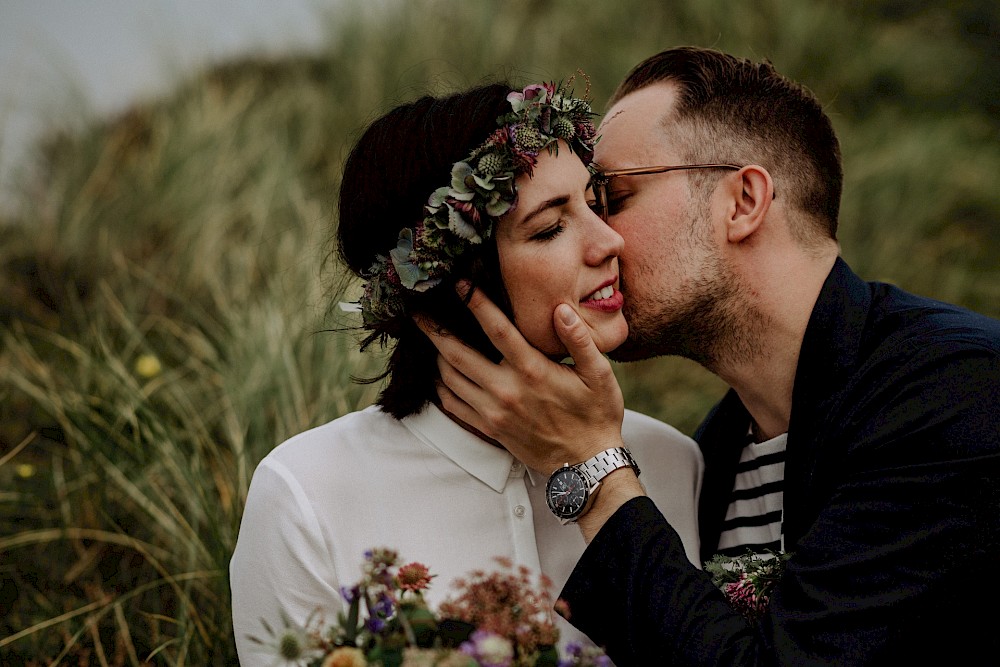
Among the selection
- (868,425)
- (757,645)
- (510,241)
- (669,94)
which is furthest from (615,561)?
(669,94)

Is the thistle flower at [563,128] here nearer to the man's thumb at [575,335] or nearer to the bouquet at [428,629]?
the man's thumb at [575,335]

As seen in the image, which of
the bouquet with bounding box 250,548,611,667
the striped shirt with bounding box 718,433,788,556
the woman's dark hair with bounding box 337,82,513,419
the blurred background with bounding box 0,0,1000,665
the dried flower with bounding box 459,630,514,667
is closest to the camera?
the dried flower with bounding box 459,630,514,667

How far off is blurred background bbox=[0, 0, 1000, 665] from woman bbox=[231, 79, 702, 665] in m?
0.77

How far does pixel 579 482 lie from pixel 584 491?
0.10ft

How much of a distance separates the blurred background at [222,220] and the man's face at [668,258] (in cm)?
91

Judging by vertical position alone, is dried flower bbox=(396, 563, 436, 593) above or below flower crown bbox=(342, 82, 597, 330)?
below

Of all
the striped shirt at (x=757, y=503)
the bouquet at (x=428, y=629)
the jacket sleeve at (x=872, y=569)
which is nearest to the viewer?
the bouquet at (x=428, y=629)

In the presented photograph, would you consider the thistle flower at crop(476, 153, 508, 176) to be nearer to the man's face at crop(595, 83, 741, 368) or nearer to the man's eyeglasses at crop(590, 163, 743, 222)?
the man's eyeglasses at crop(590, 163, 743, 222)

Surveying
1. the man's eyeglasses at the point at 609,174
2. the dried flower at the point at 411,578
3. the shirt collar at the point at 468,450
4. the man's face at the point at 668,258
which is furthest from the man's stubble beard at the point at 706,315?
the dried flower at the point at 411,578

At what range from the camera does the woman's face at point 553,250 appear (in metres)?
2.66

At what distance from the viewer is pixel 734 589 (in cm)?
257

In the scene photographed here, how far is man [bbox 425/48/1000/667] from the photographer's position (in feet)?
7.29

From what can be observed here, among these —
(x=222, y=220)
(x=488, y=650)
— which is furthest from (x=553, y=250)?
(x=222, y=220)

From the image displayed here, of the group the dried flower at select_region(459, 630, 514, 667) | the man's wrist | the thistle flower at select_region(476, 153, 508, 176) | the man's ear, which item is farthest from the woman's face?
the dried flower at select_region(459, 630, 514, 667)
